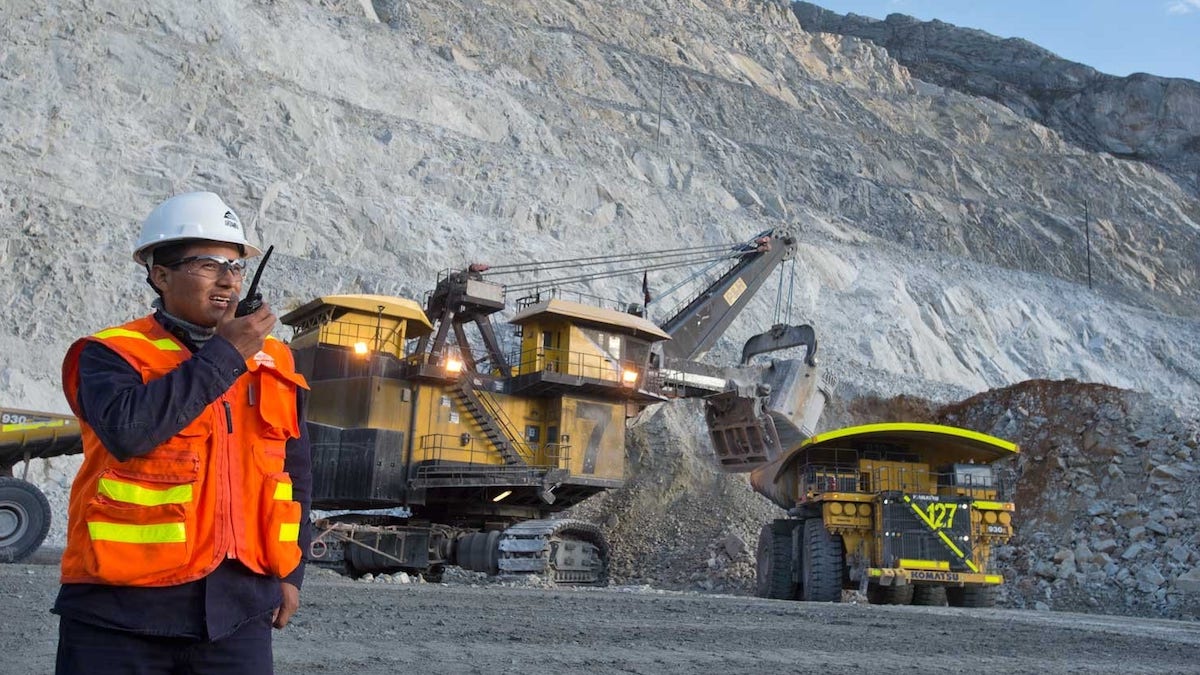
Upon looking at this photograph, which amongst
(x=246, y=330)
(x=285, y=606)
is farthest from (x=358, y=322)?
(x=246, y=330)

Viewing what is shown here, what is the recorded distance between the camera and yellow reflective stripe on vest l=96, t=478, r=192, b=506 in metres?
2.54

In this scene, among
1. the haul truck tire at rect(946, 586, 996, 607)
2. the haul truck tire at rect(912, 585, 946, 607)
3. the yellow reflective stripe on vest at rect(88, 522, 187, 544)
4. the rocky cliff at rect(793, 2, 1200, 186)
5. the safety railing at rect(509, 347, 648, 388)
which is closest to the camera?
the yellow reflective stripe on vest at rect(88, 522, 187, 544)

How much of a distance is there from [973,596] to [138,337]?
14.3m

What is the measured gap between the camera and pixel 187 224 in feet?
9.63

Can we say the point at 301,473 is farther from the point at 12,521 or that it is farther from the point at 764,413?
the point at 764,413

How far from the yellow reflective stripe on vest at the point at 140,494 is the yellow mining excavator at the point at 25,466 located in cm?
1228

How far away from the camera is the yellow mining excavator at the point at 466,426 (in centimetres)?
1642

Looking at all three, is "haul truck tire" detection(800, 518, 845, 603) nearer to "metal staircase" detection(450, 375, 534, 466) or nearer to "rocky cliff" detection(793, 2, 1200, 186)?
"metal staircase" detection(450, 375, 534, 466)

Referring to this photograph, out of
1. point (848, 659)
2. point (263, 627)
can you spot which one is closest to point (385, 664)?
point (848, 659)

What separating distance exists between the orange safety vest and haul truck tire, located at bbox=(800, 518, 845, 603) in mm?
12807

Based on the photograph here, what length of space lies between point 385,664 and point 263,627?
357 cm

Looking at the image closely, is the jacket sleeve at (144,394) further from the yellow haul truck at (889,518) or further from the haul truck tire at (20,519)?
the yellow haul truck at (889,518)

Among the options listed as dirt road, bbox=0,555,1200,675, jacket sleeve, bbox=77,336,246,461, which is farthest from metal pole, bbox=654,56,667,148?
jacket sleeve, bbox=77,336,246,461

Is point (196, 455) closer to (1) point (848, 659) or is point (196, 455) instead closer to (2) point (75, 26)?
(1) point (848, 659)
